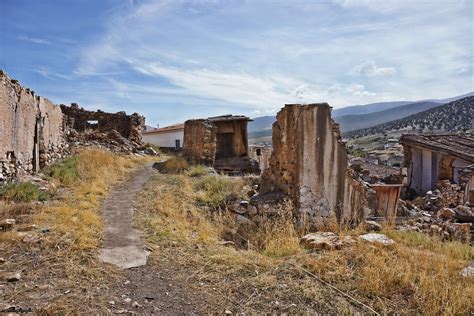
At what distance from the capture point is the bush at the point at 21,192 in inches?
268

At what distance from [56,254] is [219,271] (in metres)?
2.21

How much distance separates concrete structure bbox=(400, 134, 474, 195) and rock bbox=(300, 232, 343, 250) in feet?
35.1

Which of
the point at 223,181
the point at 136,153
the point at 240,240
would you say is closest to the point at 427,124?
the point at 136,153

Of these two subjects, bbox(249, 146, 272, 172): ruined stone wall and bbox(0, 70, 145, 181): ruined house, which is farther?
bbox(249, 146, 272, 172): ruined stone wall

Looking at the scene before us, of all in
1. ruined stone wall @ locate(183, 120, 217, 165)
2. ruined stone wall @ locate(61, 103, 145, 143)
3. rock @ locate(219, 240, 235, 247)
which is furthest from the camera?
ruined stone wall @ locate(61, 103, 145, 143)

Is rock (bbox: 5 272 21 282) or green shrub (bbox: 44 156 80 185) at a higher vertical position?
green shrub (bbox: 44 156 80 185)

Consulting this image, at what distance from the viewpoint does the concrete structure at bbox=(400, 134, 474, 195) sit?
14.6m

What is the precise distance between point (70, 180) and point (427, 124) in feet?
143

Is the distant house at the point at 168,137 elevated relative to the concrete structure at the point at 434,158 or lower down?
elevated

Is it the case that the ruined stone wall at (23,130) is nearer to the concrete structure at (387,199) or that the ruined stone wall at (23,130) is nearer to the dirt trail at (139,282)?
the dirt trail at (139,282)

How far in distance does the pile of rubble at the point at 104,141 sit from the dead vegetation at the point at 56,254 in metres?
9.15

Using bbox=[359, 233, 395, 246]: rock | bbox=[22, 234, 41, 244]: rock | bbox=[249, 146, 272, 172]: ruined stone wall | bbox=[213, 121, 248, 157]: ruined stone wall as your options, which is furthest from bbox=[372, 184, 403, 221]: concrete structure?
bbox=[213, 121, 248, 157]: ruined stone wall

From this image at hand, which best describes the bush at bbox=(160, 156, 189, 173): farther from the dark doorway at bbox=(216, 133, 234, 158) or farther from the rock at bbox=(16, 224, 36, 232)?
the rock at bbox=(16, 224, 36, 232)

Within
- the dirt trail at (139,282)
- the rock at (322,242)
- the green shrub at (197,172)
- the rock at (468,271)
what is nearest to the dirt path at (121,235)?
the dirt trail at (139,282)
